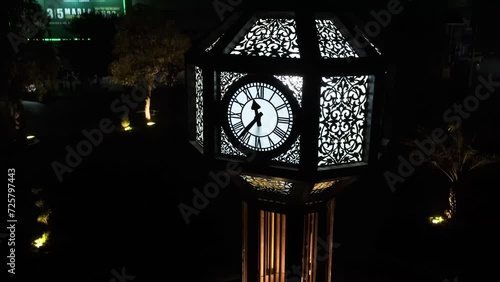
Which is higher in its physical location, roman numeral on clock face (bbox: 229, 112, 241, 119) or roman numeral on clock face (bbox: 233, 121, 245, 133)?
roman numeral on clock face (bbox: 229, 112, 241, 119)

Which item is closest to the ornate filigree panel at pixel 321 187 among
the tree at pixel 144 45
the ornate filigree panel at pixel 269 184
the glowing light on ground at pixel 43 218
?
the ornate filigree panel at pixel 269 184

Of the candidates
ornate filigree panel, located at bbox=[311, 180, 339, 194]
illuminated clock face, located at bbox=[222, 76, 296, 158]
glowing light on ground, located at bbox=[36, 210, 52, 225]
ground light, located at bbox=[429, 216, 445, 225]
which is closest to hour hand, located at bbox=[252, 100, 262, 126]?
illuminated clock face, located at bbox=[222, 76, 296, 158]

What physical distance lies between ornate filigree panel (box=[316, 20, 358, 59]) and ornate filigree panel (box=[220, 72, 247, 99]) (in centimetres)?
51

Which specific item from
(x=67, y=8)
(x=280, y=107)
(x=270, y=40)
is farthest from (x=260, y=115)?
(x=67, y=8)

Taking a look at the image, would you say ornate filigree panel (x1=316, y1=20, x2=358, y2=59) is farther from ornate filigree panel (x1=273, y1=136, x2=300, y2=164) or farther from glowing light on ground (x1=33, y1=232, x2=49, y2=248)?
glowing light on ground (x1=33, y1=232, x2=49, y2=248)

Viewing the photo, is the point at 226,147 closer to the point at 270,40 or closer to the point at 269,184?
the point at 269,184

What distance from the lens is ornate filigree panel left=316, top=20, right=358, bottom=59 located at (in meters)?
2.69

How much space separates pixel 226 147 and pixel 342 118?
0.73 metres

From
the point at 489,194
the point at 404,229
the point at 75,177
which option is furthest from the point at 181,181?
the point at 489,194

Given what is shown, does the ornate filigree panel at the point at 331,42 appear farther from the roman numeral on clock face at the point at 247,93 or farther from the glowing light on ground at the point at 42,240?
the glowing light on ground at the point at 42,240

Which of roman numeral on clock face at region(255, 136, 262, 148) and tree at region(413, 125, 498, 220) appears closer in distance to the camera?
roman numeral on clock face at region(255, 136, 262, 148)

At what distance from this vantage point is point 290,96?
2.61 metres

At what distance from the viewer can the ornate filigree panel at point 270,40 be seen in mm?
2682

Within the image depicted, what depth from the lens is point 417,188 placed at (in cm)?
988
